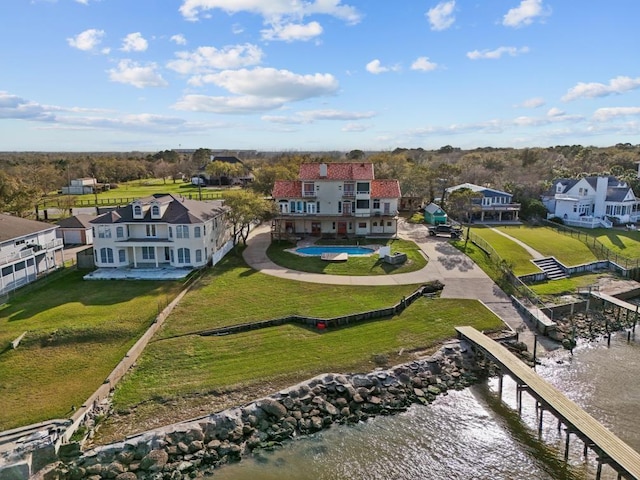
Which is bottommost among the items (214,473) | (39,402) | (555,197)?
(214,473)

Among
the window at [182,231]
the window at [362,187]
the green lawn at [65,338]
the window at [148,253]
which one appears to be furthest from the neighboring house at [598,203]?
A: the green lawn at [65,338]

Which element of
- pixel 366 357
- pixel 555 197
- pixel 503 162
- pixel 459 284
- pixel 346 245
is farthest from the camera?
pixel 503 162

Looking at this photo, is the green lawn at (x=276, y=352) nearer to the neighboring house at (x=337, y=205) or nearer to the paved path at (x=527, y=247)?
the paved path at (x=527, y=247)

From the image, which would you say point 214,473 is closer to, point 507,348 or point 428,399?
point 428,399

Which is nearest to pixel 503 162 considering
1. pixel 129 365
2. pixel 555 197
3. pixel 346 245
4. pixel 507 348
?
pixel 555 197

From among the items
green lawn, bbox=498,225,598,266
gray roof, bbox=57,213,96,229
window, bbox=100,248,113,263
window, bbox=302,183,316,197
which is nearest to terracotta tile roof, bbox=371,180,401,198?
window, bbox=302,183,316,197

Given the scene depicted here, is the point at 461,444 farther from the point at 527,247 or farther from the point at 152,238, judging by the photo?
the point at 527,247

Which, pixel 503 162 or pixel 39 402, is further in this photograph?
pixel 503 162

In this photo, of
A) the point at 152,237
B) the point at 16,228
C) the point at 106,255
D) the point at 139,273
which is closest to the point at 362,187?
the point at 152,237
